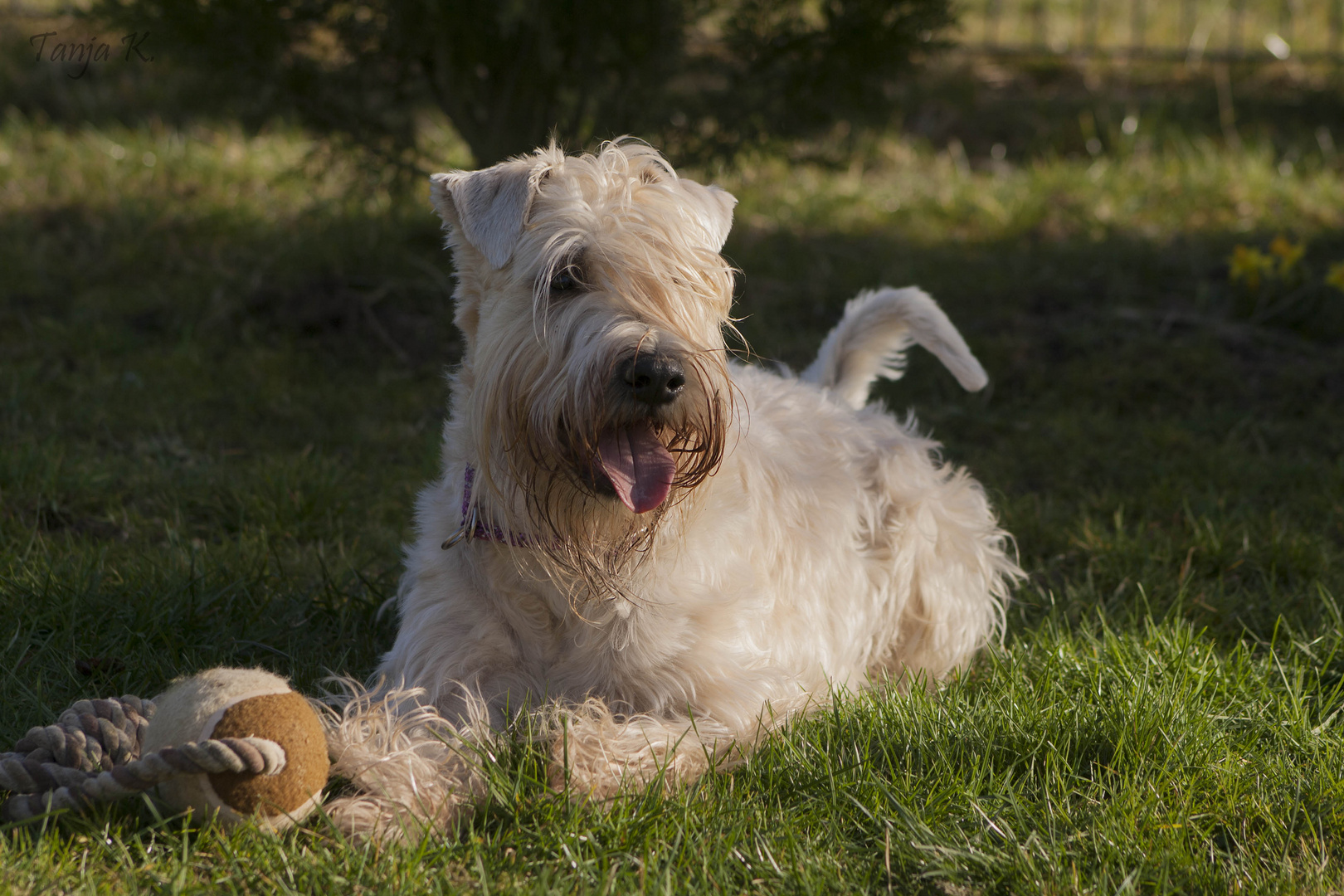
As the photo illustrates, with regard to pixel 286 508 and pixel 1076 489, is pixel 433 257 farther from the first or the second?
pixel 1076 489

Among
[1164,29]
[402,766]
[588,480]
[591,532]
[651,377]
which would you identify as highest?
[651,377]

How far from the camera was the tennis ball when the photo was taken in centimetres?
240

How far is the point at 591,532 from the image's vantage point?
285 centimetres

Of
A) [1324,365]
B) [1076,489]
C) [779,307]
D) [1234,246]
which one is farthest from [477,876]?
[1234,246]

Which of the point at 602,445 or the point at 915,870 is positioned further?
the point at 602,445

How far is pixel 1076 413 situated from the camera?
5.91 meters

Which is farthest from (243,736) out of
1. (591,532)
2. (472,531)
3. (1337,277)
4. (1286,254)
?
(1286,254)

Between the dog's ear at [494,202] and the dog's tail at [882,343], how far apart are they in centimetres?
179

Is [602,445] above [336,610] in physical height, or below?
above

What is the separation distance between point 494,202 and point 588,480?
0.80 metres

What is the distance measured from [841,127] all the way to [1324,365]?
445 cm

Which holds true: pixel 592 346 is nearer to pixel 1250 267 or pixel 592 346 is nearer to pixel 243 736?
pixel 243 736

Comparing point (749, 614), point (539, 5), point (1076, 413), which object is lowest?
point (1076, 413)

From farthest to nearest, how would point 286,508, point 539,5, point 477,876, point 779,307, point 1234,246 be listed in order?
point 1234,246 < point 779,307 < point 539,5 < point 286,508 < point 477,876
